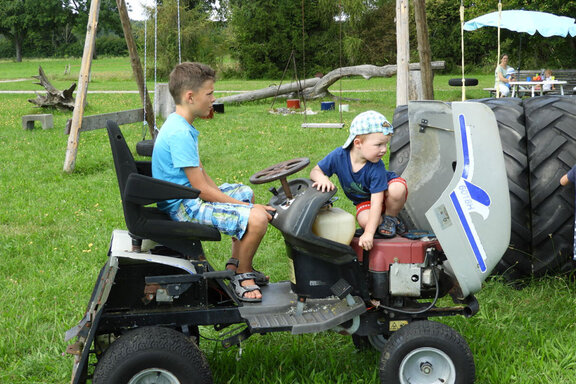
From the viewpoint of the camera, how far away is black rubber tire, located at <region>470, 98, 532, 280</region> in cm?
432

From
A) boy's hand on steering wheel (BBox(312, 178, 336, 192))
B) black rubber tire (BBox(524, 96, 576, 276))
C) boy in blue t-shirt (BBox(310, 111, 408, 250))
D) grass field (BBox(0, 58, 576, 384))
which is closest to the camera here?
boy's hand on steering wheel (BBox(312, 178, 336, 192))

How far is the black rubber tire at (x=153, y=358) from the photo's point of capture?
2.79 m

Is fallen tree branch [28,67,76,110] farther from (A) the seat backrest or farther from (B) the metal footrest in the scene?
(B) the metal footrest

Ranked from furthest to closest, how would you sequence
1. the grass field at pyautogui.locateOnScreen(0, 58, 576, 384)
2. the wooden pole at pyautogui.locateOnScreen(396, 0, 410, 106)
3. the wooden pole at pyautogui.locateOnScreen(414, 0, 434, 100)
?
1. the wooden pole at pyautogui.locateOnScreen(396, 0, 410, 106)
2. the wooden pole at pyautogui.locateOnScreen(414, 0, 434, 100)
3. the grass field at pyautogui.locateOnScreen(0, 58, 576, 384)

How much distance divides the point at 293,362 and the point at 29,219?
4.05 meters

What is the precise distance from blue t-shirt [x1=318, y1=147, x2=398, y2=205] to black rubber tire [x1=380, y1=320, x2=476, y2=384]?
2.30ft

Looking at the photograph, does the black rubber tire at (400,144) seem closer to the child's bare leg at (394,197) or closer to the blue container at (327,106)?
the child's bare leg at (394,197)

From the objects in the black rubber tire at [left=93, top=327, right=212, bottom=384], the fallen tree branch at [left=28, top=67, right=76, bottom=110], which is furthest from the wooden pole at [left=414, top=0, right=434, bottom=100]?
the fallen tree branch at [left=28, top=67, right=76, bottom=110]

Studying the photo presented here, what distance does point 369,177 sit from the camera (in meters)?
3.35

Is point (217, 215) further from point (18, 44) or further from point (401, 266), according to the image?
point (18, 44)

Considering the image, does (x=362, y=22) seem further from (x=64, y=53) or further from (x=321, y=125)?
(x=64, y=53)

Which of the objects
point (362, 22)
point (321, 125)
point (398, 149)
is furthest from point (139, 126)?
point (362, 22)

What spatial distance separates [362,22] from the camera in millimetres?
39906

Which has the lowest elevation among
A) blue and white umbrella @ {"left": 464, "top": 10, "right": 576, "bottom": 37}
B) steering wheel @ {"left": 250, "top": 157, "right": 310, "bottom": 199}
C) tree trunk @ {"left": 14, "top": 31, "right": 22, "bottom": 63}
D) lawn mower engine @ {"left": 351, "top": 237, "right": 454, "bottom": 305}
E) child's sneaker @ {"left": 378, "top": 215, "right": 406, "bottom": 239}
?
lawn mower engine @ {"left": 351, "top": 237, "right": 454, "bottom": 305}
